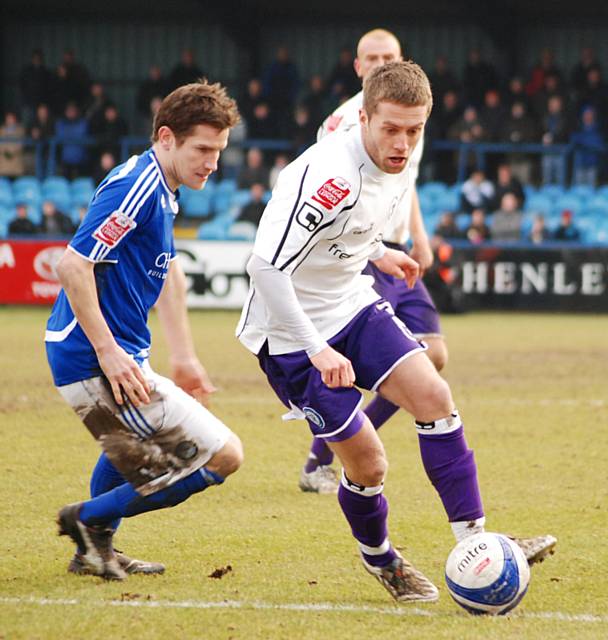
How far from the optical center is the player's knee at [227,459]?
14.0 ft

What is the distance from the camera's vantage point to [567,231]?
57.8 feet

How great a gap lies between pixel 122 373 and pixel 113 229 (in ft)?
1.60

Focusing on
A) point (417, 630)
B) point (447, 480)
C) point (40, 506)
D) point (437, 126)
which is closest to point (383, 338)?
point (447, 480)

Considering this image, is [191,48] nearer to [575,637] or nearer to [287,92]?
[287,92]

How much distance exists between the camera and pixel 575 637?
12.5ft

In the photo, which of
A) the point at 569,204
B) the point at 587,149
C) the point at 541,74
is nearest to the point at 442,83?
the point at 541,74

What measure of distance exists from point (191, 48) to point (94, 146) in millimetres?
4724

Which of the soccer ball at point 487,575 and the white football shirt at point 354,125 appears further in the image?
the white football shirt at point 354,125

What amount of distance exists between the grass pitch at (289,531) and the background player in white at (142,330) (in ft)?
1.46

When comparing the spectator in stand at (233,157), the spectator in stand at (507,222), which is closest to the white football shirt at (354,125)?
the spectator in stand at (507,222)

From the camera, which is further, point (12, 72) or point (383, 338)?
point (12, 72)

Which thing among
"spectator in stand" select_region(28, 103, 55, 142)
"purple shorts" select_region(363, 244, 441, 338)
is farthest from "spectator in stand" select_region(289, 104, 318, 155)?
"purple shorts" select_region(363, 244, 441, 338)

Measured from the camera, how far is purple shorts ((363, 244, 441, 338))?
634 cm

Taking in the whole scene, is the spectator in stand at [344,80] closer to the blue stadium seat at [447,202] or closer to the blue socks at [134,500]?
the blue stadium seat at [447,202]
